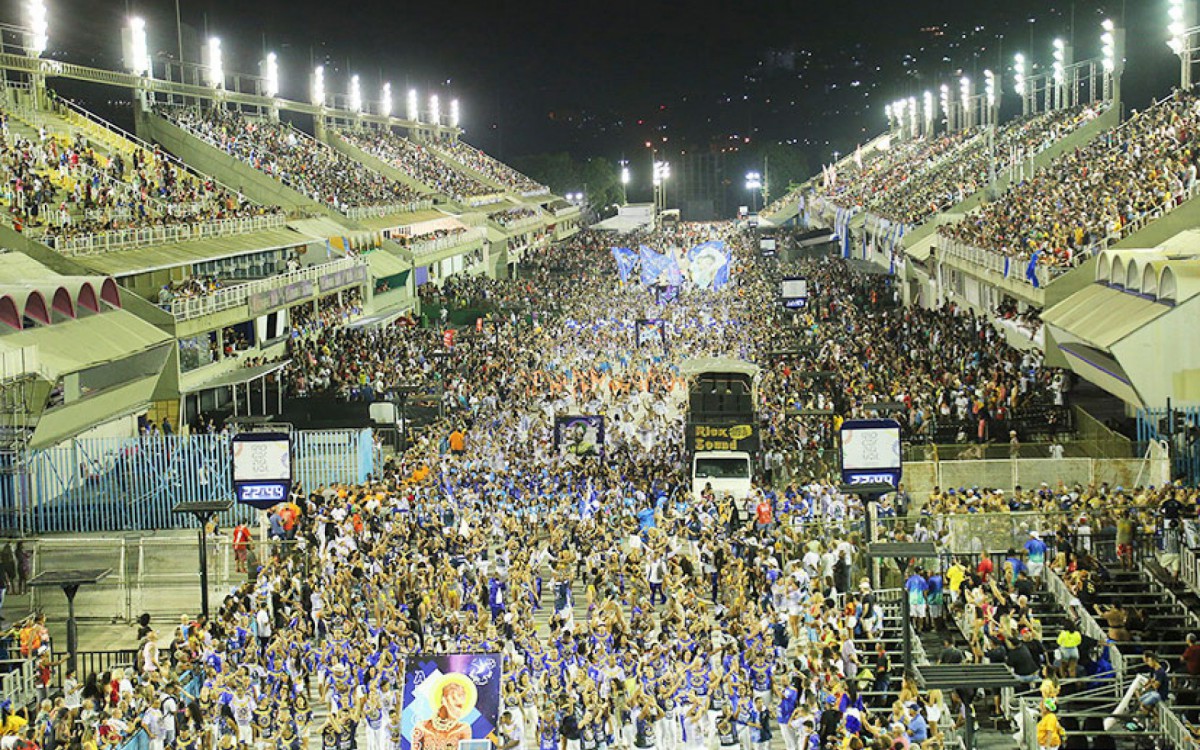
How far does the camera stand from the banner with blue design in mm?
62375

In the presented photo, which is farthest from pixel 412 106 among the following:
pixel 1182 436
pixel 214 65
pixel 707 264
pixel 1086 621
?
pixel 1086 621

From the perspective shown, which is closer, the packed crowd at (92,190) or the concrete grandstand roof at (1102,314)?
the concrete grandstand roof at (1102,314)

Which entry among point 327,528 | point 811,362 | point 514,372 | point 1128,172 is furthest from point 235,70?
point 327,528

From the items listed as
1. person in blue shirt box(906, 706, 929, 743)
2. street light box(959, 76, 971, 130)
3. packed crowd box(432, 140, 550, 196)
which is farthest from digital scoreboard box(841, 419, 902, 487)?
packed crowd box(432, 140, 550, 196)

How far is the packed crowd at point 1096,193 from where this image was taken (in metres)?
35.0

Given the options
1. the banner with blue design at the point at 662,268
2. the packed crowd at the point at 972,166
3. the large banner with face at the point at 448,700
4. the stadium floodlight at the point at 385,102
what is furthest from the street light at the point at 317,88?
the large banner with face at the point at 448,700

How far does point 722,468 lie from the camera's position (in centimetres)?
2869

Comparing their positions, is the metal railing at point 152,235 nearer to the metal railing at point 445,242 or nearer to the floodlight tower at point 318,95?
the metal railing at point 445,242

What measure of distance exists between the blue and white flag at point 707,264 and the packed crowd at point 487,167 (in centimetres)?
5482

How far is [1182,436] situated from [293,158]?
163 ft

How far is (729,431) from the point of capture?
29.5 meters

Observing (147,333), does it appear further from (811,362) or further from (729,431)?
(811,362)

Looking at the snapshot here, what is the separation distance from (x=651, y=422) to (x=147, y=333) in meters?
12.1

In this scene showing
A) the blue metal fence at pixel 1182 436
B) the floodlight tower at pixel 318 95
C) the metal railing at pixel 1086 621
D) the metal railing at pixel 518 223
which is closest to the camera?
the metal railing at pixel 1086 621
